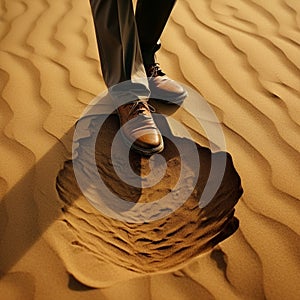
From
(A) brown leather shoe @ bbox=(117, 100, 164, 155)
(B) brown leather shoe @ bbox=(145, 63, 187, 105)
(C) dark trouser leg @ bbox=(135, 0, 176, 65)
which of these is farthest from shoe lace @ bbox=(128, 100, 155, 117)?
(C) dark trouser leg @ bbox=(135, 0, 176, 65)

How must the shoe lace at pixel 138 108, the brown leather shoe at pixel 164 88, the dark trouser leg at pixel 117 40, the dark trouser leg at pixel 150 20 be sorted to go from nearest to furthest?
the dark trouser leg at pixel 117 40, the shoe lace at pixel 138 108, the dark trouser leg at pixel 150 20, the brown leather shoe at pixel 164 88

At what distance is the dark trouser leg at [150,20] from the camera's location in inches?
82.0

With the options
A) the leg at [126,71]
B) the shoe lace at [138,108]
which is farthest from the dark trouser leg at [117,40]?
the shoe lace at [138,108]

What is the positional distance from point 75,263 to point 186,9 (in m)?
2.38

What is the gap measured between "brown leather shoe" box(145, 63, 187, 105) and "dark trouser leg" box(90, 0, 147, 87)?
0.85 feet

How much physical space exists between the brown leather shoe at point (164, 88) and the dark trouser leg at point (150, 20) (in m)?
0.08

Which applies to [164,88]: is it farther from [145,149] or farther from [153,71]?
[145,149]

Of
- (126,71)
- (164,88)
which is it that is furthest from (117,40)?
(164,88)

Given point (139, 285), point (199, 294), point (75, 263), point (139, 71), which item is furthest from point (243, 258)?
point (139, 71)

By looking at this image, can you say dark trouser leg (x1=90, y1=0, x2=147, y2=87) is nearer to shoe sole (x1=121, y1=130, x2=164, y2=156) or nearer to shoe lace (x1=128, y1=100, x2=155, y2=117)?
shoe lace (x1=128, y1=100, x2=155, y2=117)

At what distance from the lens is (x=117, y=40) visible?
1.87 metres

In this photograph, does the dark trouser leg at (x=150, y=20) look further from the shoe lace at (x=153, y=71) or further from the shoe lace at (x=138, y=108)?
the shoe lace at (x=138, y=108)

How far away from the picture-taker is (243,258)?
1448mm

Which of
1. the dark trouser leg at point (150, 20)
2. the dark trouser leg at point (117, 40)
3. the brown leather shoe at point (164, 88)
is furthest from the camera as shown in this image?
the brown leather shoe at point (164, 88)
